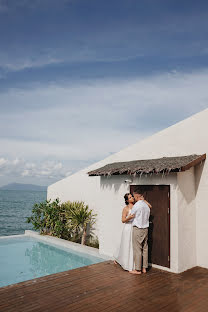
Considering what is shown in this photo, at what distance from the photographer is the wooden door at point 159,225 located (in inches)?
263

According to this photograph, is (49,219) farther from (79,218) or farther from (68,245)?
(68,245)

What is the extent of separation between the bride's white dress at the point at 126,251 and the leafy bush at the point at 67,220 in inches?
144

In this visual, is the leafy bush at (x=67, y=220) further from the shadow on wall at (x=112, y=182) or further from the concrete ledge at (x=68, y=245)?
the shadow on wall at (x=112, y=182)

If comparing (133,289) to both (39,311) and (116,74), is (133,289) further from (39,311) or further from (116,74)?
(116,74)

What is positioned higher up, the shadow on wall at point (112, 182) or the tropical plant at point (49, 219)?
the shadow on wall at point (112, 182)

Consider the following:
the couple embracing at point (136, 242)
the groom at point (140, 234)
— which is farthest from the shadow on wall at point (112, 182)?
the groom at point (140, 234)

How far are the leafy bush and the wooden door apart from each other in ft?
12.5

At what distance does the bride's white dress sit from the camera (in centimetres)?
653

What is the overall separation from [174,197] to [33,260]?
541cm

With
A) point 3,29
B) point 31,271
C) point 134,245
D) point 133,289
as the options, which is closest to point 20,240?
point 31,271

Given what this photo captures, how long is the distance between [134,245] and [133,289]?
1281mm

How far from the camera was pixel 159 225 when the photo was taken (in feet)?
22.6

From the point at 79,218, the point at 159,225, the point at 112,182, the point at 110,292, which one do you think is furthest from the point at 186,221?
the point at 79,218

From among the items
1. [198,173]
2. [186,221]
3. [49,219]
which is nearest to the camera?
[186,221]
